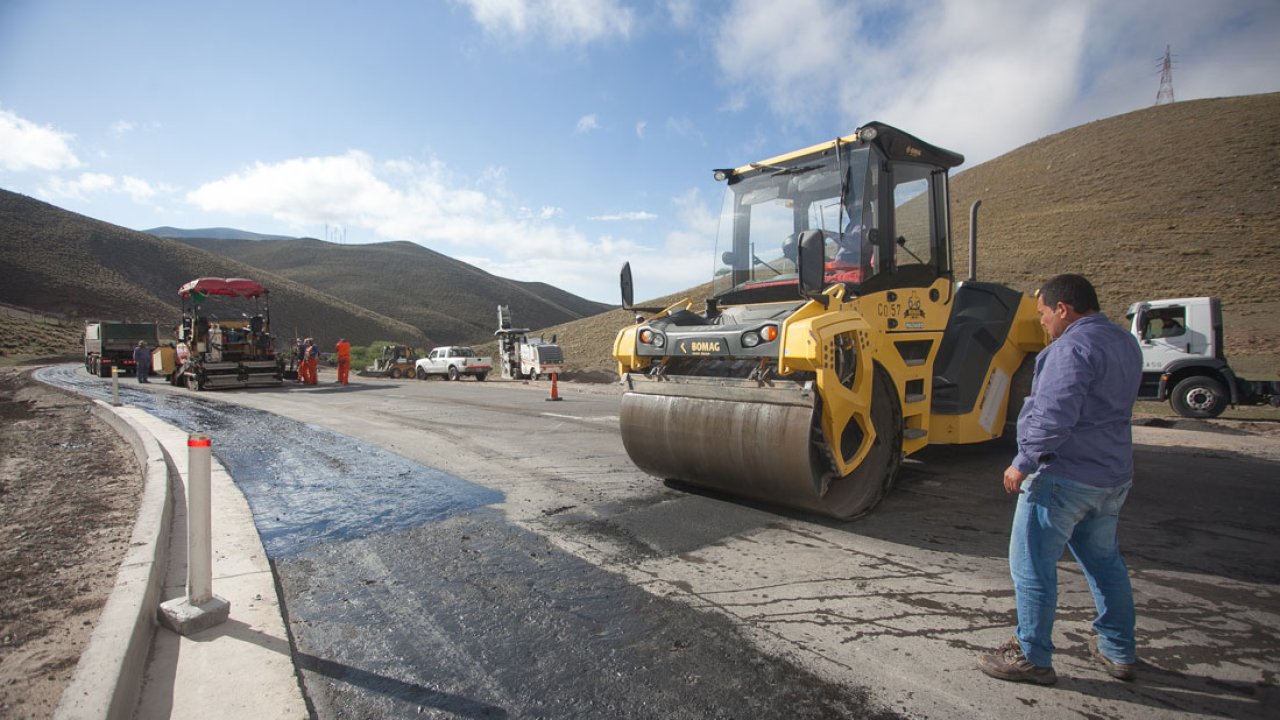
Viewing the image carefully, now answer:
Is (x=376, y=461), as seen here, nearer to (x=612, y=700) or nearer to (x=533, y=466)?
(x=533, y=466)

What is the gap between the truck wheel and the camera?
40.6 ft

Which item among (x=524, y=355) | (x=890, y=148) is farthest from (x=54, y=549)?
(x=524, y=355)

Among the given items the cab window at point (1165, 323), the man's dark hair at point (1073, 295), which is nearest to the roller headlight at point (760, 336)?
the man's dark hair at point (1073, 295)

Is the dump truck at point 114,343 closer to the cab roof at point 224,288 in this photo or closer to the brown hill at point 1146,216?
the cab roof at point 224,288

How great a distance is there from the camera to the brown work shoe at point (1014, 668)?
273 cm

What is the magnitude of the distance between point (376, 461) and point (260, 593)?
4.13 m

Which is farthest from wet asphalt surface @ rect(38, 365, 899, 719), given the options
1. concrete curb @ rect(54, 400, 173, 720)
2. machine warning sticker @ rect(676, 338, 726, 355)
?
machine warning sticker @ rect(676, 338, 726, 355)

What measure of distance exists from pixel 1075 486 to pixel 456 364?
28.6m

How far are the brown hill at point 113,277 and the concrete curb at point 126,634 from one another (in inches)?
2474

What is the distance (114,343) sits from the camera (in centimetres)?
3005

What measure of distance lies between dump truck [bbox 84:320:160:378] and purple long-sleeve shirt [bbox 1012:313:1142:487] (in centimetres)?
3611

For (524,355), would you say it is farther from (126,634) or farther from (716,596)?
(126,634)

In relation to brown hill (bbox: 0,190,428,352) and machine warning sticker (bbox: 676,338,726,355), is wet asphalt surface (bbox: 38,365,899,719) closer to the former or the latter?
machine warning sticker (bbox: 676,338,726,355)

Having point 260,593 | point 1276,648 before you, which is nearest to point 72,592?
point 260,593
